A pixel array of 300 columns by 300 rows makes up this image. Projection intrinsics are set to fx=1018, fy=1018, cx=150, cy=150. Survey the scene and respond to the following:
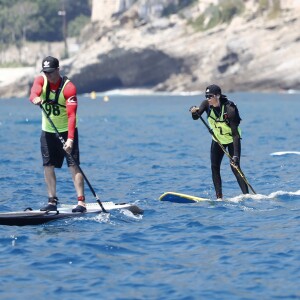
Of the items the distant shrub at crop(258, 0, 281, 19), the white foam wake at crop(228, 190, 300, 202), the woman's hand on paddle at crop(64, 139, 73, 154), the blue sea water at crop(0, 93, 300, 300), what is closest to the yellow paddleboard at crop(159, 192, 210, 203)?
the blue sea water at crop(0, 93, 300, 300)

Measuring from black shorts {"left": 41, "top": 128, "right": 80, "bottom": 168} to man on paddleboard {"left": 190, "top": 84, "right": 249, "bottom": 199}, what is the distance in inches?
103

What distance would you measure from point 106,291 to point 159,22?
104m

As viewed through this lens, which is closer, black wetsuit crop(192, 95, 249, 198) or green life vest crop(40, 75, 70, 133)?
green life vest crop(40, 75, 70, 133)

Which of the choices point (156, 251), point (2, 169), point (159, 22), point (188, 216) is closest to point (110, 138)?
point (2, 169)

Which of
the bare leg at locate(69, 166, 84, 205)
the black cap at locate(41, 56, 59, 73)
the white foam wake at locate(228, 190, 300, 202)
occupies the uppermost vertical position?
the black cap at locate(41, 56, 59, 73)

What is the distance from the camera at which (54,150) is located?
15.0 metres

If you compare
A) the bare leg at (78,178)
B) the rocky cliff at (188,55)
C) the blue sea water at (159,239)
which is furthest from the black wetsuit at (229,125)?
the rocky cliff at (188,55)

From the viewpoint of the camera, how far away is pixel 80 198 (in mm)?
15031

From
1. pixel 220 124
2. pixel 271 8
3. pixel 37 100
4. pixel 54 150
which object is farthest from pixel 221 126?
pixel 271 8

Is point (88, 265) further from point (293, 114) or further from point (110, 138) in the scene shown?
point (293, 114)

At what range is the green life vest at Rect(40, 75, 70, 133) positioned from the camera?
14.6m

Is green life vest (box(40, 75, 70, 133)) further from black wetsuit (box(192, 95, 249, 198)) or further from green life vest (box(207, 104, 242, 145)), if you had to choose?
green life vest (box(207, 104, 242, 145))

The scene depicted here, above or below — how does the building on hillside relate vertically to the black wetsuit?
above

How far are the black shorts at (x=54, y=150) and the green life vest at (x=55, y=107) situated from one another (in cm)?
11
